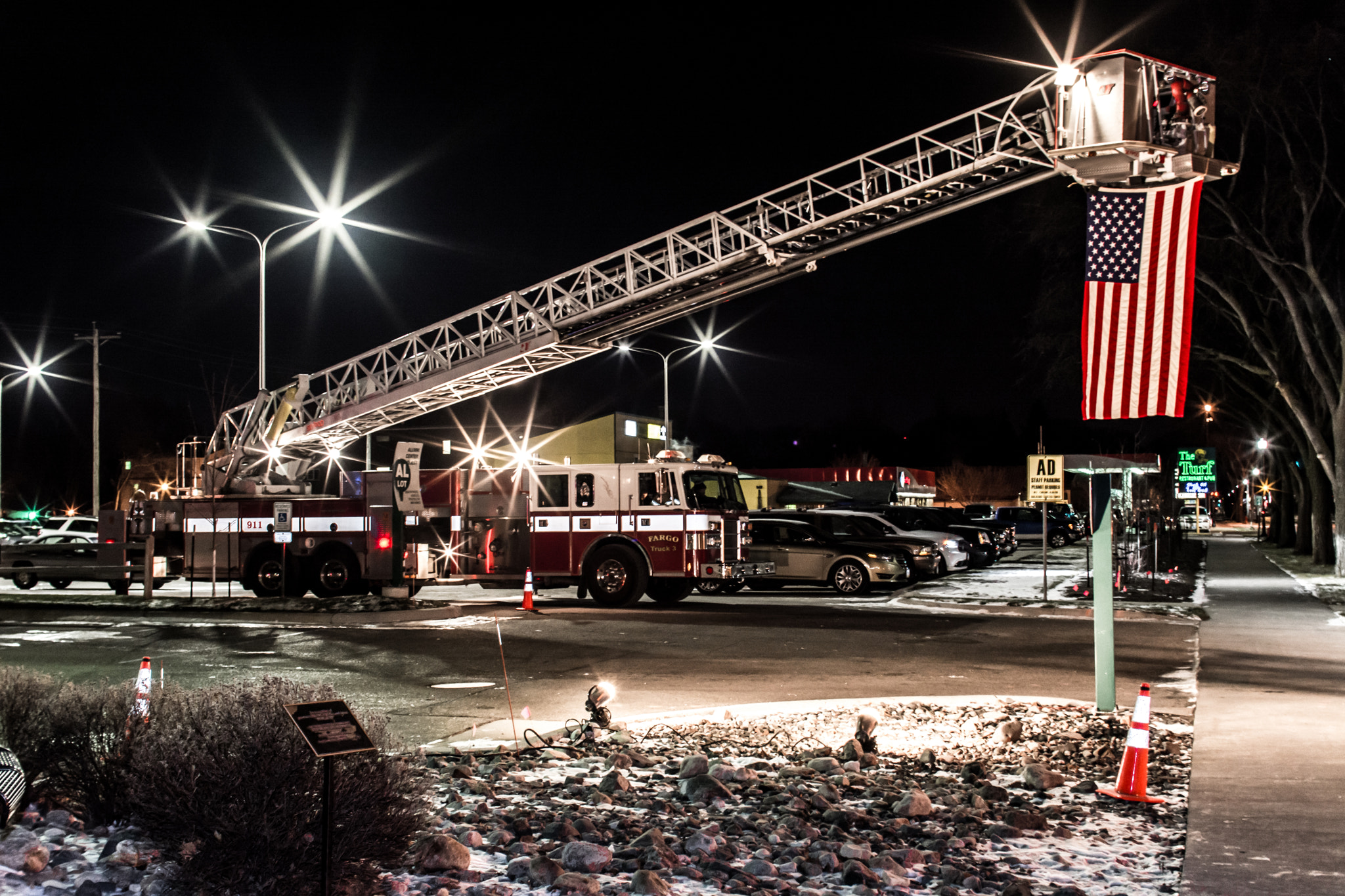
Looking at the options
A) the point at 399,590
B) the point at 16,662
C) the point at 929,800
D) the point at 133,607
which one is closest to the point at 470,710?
the point at 929,800

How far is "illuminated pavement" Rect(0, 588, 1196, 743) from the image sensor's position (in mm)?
11219

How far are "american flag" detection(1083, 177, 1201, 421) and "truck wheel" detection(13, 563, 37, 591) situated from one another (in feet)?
77.3

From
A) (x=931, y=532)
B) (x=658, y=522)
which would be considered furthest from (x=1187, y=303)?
(x=931, y=532)

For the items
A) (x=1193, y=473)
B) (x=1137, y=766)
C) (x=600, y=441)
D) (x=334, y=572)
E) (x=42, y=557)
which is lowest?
(x=1137, y=766)

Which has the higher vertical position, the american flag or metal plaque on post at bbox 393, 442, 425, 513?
the american flag

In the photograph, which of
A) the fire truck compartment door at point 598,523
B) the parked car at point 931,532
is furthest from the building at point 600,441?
the fire truck compartment door at point 598,523

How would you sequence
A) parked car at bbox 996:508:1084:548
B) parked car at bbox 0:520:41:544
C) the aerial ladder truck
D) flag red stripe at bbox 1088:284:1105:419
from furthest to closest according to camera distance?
parked car at bbox 996:508:1084:548 → parked car at bbox 0:520:41:544 → the aerial ladder truck → flag red stripe at bbox 1088:284:1105:419

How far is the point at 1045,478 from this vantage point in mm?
21516

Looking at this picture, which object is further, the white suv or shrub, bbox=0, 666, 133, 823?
the white suv

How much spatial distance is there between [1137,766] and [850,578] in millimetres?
16694

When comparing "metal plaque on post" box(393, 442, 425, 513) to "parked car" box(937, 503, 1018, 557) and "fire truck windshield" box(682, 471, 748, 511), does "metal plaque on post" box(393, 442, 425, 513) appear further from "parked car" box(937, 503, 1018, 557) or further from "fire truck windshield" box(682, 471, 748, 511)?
"parked car" box(937, 503, 1018, 557)

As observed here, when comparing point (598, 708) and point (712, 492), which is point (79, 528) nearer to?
point (712, 492)

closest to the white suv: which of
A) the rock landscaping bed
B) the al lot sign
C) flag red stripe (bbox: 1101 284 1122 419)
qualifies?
the rock landscaping bed

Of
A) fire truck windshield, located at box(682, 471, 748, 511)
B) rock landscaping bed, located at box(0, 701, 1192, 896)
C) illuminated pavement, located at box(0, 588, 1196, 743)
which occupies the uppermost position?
fire truck windshield, located at box(682, 471, 748, 511)
